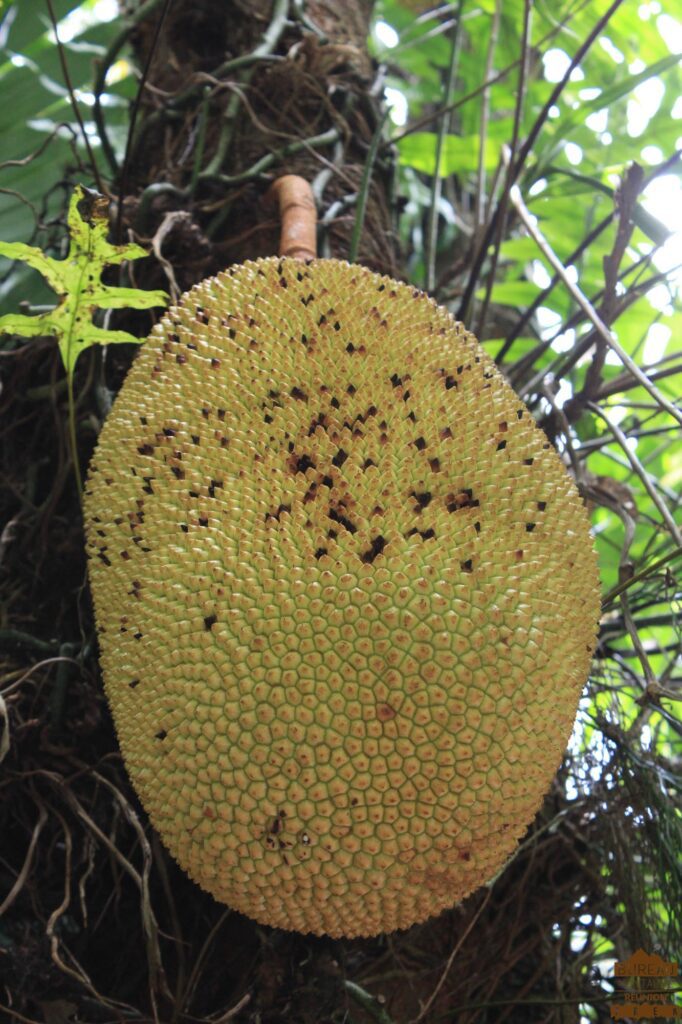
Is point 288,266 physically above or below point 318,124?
below

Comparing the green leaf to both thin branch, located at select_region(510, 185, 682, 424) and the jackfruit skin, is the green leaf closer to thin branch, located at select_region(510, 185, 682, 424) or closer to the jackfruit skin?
the jackfruit skin

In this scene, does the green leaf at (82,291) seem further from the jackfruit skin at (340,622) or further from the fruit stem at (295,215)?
the fruit stem at (295,215)

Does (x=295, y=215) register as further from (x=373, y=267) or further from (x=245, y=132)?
(x=245, y=132)

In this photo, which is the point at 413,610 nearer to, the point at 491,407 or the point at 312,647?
the point at 312,647

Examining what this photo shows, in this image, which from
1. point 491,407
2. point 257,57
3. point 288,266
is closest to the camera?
point 491,407

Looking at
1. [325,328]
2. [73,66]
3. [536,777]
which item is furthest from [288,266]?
[73,66]

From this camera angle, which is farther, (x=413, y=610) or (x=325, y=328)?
(x=325, y=328)

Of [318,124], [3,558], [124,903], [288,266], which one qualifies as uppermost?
[318,124]
